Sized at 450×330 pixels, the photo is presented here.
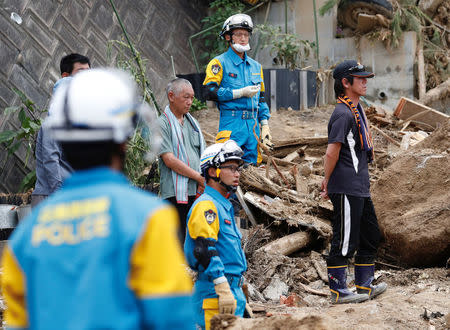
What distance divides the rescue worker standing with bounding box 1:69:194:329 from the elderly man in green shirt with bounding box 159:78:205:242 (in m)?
3.85

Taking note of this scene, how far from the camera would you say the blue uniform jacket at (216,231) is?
407 centimetres

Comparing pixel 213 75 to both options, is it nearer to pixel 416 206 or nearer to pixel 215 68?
pixel 215 68

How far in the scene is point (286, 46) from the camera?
11555mm

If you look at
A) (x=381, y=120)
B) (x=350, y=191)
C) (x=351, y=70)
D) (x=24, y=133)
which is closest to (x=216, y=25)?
(x=381, y=120)

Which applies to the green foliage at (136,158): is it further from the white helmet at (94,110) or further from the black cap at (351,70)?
the white helmet at (94,110)

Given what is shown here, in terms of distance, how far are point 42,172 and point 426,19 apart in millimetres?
9468

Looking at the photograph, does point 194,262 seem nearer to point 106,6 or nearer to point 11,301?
point 11,301

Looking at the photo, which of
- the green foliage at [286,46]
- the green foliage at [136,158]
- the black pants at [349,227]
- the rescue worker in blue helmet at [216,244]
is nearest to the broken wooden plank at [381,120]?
the green foliage at [286,46]

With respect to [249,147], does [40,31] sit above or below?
above

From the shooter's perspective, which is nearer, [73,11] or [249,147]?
[249,147]

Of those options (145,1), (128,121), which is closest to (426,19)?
(145,1)

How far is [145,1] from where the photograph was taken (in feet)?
37.2

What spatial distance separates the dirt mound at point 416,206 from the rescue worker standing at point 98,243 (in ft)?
17.2

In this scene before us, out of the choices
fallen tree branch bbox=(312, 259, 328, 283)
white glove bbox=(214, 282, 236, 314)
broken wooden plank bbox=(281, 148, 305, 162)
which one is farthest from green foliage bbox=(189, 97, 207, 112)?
white glove bbox=(214, 282, 236, 314)
